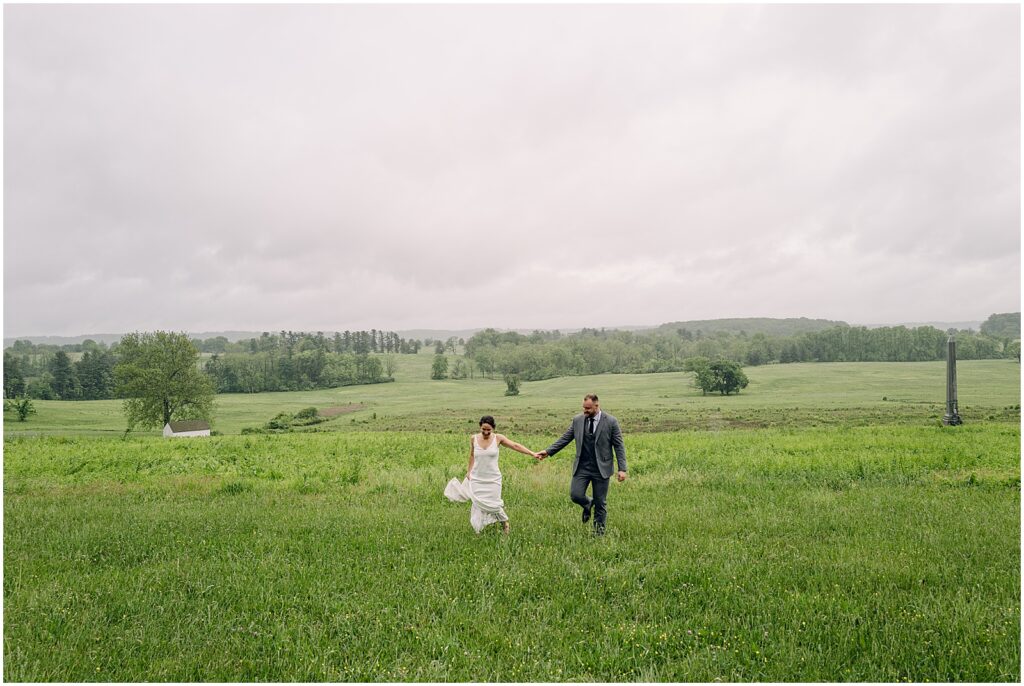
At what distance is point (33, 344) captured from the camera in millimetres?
137000

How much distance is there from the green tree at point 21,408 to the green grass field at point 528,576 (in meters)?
57.5

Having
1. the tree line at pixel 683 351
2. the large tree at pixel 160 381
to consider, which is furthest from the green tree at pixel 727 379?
the large tree at pixel 160 381

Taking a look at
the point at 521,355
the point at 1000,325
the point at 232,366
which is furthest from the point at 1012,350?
the point at 232,366

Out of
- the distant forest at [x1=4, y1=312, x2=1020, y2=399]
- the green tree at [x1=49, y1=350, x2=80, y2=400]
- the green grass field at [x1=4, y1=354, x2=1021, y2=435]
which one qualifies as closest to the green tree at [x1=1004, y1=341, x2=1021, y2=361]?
the distant forest at [x1=4, y1=312, x2=1020, y2=399]

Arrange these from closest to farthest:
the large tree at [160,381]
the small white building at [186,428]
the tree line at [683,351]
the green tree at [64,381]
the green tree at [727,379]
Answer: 1. the small white building at [186,428]
2. the large tree at [160,381]
3. the green tree at [727,379]
4. the green tree at [64,381]
5. the tree line at [683,351]

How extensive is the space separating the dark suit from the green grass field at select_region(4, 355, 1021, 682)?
68 cm

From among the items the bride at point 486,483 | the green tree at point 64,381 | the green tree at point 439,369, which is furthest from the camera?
the green tree at point 439,369

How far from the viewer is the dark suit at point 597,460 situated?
11.3 meters

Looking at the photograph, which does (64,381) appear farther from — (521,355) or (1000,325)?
A: (1000,325)

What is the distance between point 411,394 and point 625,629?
97.7 metres

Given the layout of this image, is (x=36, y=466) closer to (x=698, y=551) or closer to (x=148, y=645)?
(x=148, y=645)

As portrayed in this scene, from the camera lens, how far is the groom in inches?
444

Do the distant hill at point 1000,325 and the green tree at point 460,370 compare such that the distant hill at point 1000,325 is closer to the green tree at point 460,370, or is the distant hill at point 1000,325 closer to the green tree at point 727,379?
the green tree at point 727,379

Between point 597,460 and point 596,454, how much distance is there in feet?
0.40
